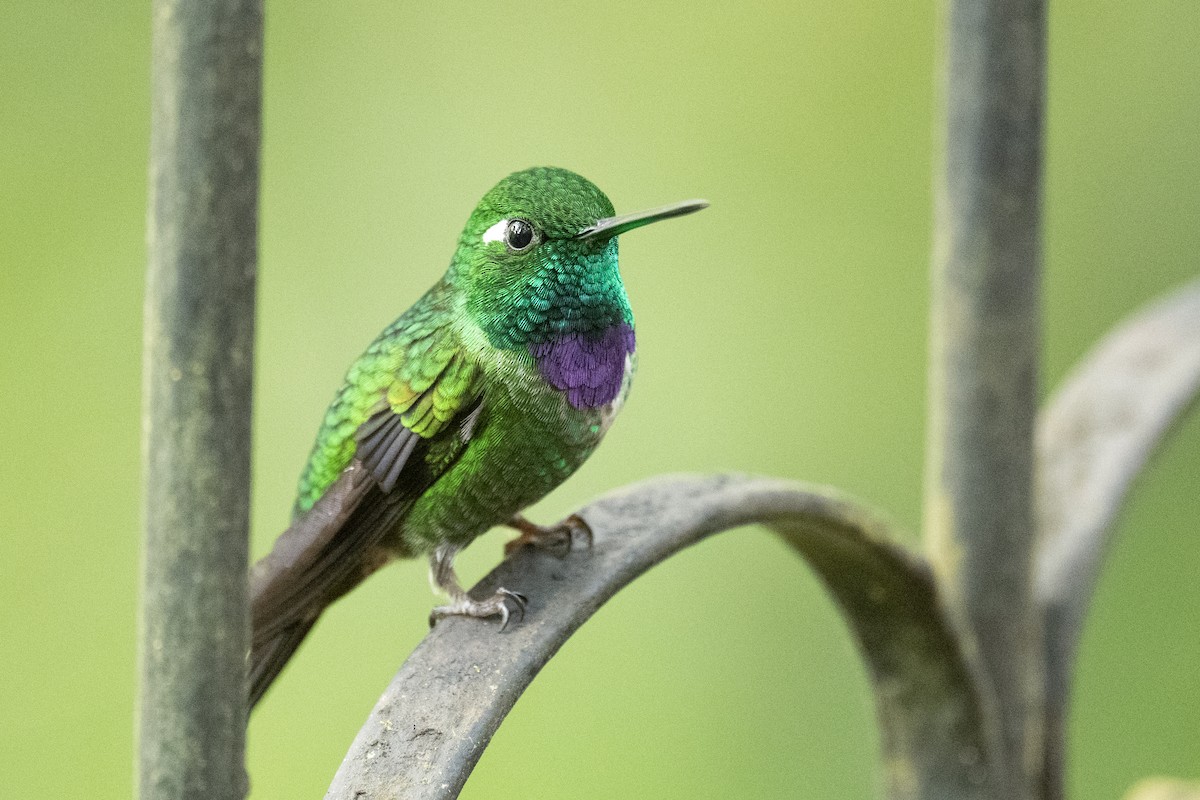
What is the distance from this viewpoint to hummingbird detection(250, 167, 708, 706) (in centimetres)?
70

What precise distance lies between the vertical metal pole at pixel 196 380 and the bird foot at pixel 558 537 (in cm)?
31

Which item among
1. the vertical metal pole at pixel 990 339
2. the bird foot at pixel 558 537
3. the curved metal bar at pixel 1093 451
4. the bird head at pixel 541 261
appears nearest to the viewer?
the bird head at pixel 541 261

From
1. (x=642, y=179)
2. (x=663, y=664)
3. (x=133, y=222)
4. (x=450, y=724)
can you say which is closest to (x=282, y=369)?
(x=133, y=222)

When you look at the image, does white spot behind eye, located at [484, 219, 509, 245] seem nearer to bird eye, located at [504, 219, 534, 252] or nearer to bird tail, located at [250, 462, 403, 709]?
bird eye, located at [504, 219, 534, 252]

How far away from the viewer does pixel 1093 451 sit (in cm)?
116

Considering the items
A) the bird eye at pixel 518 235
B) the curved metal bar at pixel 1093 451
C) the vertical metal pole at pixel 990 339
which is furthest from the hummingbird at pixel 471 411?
the curved metal bar at pixel 1093 451

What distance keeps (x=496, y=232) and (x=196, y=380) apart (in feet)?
0.85

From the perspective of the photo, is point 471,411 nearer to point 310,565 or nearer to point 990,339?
point 310,565

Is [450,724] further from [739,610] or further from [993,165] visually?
[739,610]

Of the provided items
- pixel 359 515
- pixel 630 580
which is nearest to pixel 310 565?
pixel 359 515

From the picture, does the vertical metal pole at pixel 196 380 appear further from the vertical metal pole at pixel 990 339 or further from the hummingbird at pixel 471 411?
the vertical metal pole at pixel 990 339

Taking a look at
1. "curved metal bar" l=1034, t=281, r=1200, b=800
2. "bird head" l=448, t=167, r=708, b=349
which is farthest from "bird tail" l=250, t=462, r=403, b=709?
"curved metal bar" l=1034, t=281, r=1200, b=800

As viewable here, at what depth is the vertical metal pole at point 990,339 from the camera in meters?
0.94

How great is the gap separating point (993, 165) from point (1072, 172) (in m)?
1.40
